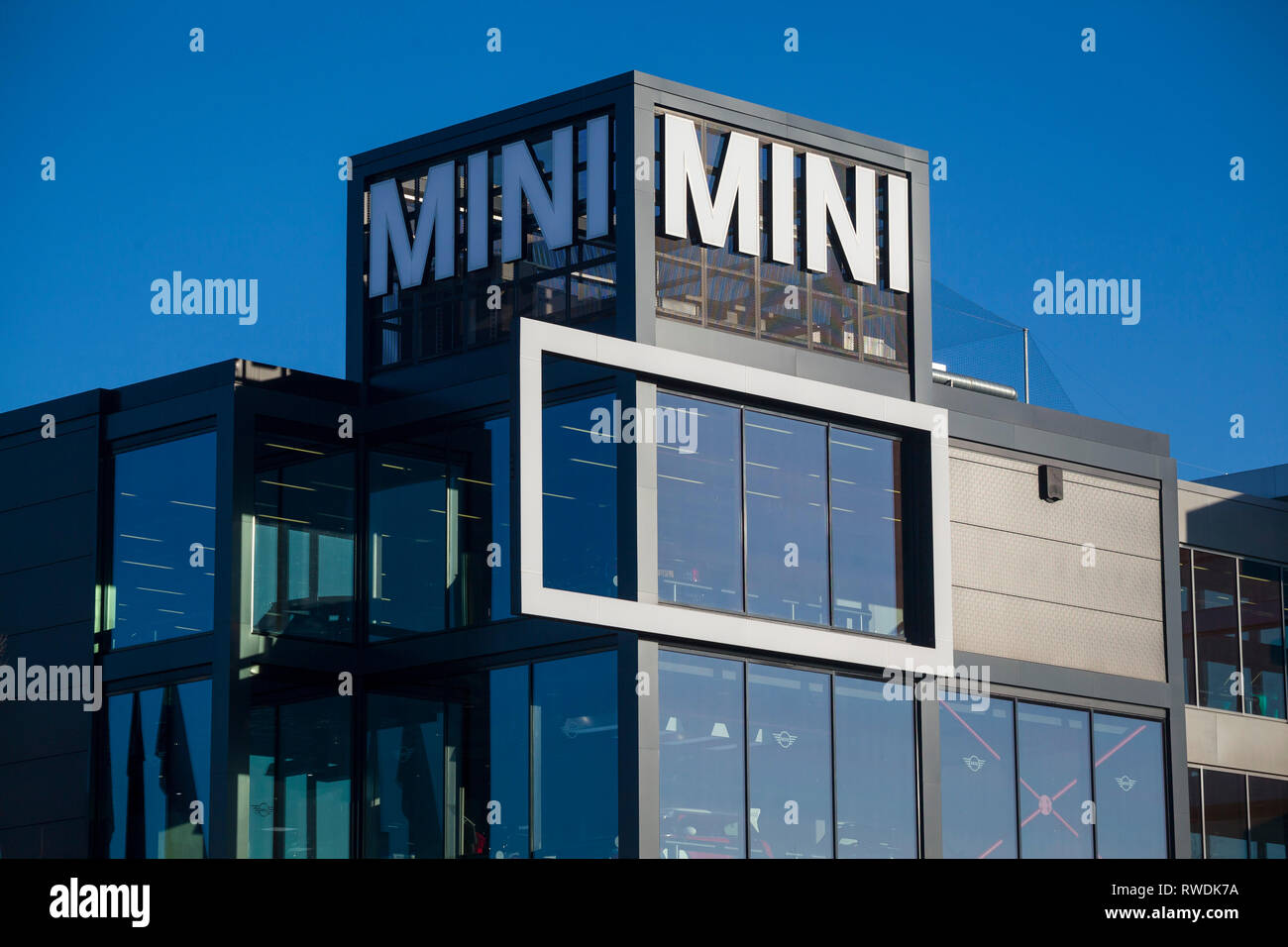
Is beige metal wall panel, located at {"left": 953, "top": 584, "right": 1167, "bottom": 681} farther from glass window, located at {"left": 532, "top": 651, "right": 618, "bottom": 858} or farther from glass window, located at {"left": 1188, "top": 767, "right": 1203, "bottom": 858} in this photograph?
glass window, located at {"left": 532, "top": 651, "right": 618, "bottom": 858}

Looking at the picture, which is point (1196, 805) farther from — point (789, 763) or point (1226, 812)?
point (789, 763)

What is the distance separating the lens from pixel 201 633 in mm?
27266

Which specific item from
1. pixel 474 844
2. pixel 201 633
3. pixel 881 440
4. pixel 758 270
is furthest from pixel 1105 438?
pixel 201 633

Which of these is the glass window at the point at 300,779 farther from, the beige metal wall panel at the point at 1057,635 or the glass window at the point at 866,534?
the beige metal wall panel at the point at 1057,635

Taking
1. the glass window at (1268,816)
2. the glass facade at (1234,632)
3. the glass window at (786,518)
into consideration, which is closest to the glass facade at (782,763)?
the glass window at (786,518)

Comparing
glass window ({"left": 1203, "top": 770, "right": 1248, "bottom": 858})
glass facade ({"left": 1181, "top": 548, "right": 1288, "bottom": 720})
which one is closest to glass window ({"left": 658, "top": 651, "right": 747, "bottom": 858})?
glass facade ({"left": 1181, "top": 548, "right": 1288, "bottom": 720})

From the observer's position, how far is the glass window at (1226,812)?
3281cm

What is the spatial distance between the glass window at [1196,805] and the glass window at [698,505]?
35.6 ft

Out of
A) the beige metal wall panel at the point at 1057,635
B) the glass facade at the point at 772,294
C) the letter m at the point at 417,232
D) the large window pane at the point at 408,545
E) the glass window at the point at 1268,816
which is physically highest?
the letter m at the point at 417,232

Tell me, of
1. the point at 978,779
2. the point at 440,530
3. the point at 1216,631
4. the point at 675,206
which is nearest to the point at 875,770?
the point at 978,779

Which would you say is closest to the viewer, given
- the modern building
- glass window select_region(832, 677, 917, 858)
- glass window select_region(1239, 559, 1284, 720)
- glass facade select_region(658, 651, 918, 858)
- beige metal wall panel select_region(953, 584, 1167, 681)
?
glass facade select_region(658, 651, 918, 858)

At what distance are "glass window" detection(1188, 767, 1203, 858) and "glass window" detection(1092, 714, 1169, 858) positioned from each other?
2.06m

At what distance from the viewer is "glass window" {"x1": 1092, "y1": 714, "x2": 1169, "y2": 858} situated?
29812mm

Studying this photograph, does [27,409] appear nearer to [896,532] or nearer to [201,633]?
[201,633]
